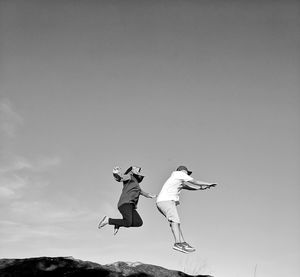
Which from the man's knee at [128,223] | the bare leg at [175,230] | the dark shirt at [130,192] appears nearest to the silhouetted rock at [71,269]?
the bare leg at [175,230]

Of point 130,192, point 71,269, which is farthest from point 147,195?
point 71,269

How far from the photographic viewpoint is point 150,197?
35.7 feet

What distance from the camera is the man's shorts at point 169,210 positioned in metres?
10.1

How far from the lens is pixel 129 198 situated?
1066 cm

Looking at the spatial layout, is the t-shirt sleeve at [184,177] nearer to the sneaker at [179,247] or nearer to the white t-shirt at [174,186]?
the white t-shirt at [174,186]

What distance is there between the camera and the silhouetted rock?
29.3ft

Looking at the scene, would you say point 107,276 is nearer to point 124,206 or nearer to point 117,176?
point 124,206

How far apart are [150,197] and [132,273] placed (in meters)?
2.10

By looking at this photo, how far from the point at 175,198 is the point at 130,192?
1.14m

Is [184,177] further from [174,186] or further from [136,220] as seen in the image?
[136,220]

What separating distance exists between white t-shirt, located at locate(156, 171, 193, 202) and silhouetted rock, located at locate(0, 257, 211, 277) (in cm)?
153

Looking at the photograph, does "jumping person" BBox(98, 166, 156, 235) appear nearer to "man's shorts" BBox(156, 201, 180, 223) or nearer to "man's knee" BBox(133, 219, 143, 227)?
"man's knee" BBox(133, 219, 143, 227)

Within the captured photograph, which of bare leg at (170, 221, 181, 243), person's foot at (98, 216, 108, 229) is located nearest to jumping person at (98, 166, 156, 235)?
person's foot at (98, 216, 108, 229)

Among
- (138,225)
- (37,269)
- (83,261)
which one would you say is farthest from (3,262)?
(138,225)
